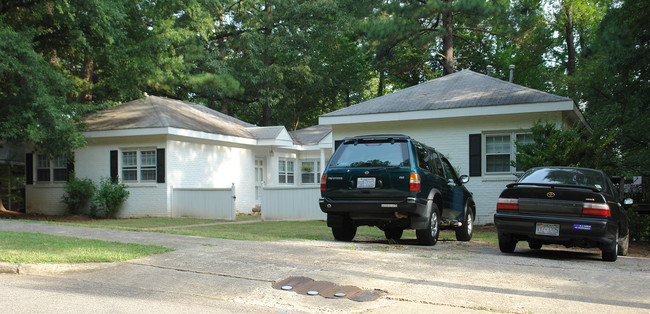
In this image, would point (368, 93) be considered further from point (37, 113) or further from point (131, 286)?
point (131, 286)

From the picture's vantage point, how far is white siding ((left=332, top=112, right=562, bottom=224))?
16.4 meters

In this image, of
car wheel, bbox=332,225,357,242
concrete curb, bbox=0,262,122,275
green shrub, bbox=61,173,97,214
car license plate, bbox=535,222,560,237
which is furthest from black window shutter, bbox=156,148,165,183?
car license plate, bbox=535,222,560,237

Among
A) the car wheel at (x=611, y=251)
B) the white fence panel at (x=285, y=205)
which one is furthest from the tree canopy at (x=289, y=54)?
the white fence panel at (x=285, y=205)

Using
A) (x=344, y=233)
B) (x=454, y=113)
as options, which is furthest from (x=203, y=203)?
(x=344, y=233)

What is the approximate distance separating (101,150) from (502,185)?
14744mm

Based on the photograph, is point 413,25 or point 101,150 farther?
point 413,25

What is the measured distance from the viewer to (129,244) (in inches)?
368

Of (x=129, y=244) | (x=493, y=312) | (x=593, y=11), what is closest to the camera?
(x=493, y=312)

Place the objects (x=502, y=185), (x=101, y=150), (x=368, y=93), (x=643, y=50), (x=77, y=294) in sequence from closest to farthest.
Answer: (x=77, y=294) < (x=643, y=50) < (x=502, y=185) < (x=101, y=150) < (x=368, y=93)

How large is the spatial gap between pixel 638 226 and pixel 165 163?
15021mm

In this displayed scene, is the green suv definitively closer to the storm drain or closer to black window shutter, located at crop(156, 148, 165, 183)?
the storm drain

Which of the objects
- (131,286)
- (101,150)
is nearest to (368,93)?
(101,150)

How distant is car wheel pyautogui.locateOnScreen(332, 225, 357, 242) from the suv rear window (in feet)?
4.34

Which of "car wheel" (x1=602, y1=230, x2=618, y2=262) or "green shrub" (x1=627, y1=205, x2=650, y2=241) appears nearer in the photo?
"car wheel" (x1=602, y1=230, x2=618, y2=262)
